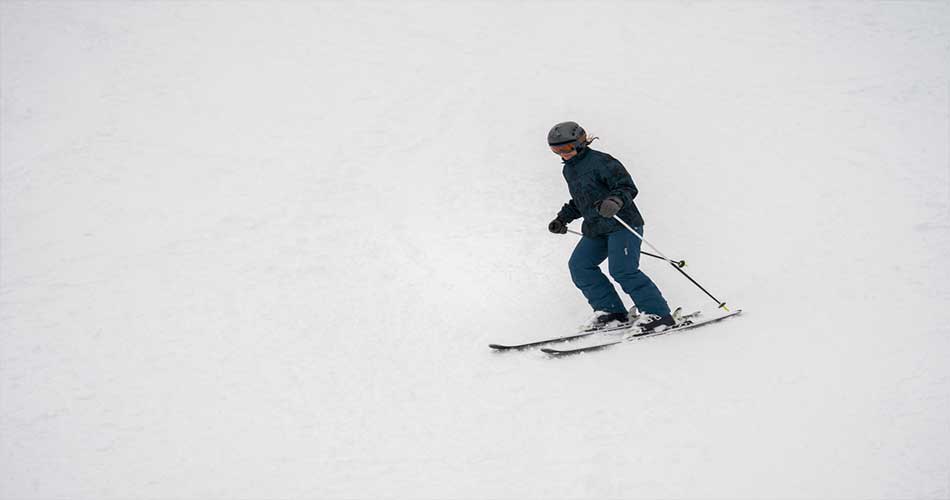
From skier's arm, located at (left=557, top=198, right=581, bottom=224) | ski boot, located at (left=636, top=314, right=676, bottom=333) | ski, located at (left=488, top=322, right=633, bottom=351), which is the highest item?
skier's arm, located at (left=557, top=198, right=581, bottom=224)

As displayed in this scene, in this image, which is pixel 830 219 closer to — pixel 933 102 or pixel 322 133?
pixel 933 102

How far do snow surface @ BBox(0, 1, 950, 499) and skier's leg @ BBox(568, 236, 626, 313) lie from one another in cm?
48

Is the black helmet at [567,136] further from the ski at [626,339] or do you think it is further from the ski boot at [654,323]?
the ski at [626,339]

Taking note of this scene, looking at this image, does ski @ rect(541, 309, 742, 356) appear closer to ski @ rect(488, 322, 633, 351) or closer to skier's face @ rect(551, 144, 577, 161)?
ski @ rect(488, 322, 633, 351)

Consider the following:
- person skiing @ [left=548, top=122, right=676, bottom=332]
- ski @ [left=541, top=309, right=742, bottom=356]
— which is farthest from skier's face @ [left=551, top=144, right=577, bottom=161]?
ski @ [left=541, top=309, right=742, bottom=356]

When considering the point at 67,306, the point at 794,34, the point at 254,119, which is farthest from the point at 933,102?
the point at 67,306

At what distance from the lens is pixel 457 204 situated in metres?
7.05

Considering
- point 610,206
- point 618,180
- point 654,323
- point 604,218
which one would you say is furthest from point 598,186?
point 654,323

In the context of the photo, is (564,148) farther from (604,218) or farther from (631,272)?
(631,272)

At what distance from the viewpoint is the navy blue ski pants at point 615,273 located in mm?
4613

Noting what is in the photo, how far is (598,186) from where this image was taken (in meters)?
4.55

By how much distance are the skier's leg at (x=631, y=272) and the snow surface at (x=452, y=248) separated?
1.29ft

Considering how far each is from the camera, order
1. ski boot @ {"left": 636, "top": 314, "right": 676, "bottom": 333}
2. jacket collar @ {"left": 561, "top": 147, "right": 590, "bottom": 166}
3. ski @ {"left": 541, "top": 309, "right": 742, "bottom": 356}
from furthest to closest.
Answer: ski @ {"left": 541, "top": 309, "right": 742, "bottom": 356}, ski boot @ {"left": 636, "top": 314, "right": 676, "bottom": 333}, jacket collar @ {"left": 561, "top": 147, "right": 590, "bottom": 166}

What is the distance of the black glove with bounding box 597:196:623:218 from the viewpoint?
4207 millimetres
